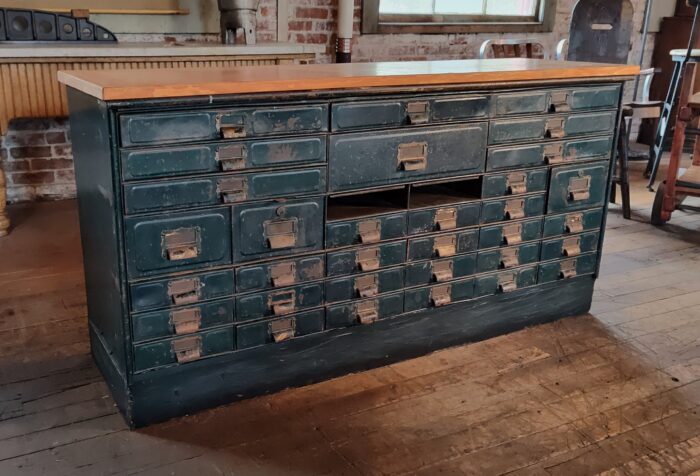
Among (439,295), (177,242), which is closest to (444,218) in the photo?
(439,295)

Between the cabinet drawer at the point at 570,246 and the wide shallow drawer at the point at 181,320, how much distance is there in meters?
1.23

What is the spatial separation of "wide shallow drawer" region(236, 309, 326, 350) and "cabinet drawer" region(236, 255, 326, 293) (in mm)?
111

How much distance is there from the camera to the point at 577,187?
2646mm

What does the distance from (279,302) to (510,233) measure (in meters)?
0.89

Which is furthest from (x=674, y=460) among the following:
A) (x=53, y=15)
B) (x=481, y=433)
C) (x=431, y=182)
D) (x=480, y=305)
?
(x=53, y=15)

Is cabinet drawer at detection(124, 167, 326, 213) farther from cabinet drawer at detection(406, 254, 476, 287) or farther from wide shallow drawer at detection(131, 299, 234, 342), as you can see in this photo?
cabinet drawer at detection(406, 254, 476, 287)

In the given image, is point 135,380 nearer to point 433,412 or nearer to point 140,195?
point 140,195

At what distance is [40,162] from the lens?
13.8 ft

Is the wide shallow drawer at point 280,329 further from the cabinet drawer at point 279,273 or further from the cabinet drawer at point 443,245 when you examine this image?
the cabinet drawer at point 443,245

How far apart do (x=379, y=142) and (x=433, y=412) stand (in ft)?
2.69

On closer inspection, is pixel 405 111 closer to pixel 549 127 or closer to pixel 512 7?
pixel 549 127

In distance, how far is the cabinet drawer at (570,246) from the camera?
266cm

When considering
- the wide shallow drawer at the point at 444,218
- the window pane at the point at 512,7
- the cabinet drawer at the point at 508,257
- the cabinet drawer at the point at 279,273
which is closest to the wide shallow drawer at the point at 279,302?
the cabinet drawer at the point at 279,273

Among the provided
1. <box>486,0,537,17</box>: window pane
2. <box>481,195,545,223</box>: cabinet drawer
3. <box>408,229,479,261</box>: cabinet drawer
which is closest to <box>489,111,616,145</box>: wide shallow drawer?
<box>481,195,545,223</box>: cabinet drawer
